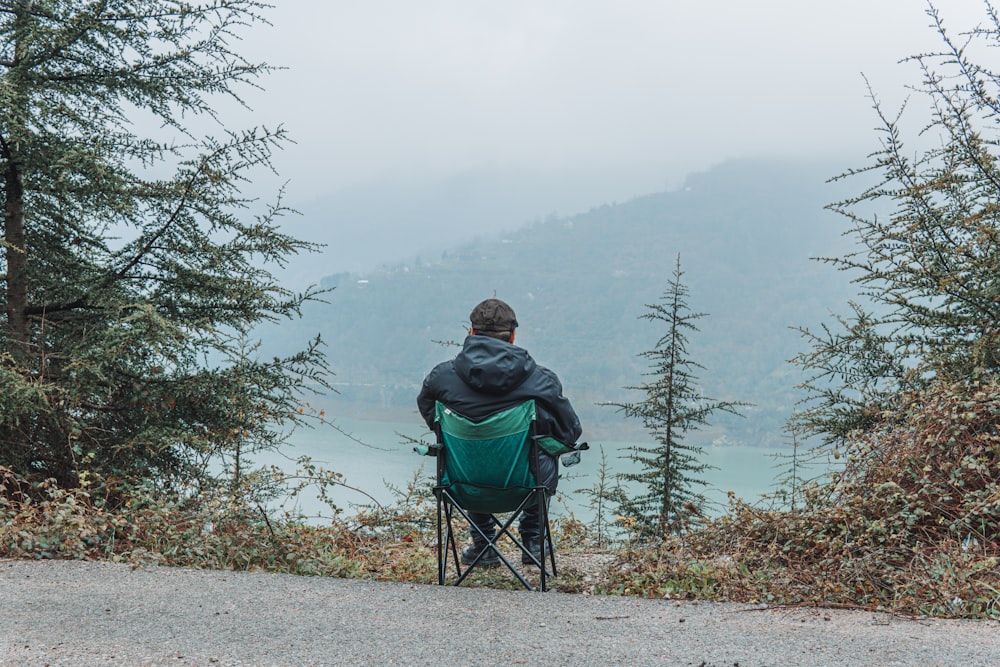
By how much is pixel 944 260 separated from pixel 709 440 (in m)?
76.8

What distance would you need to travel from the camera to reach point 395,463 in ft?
78.6

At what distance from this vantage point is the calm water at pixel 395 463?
279 inches

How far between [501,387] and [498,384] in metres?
0.03

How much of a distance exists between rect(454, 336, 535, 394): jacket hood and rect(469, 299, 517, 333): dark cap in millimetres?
125

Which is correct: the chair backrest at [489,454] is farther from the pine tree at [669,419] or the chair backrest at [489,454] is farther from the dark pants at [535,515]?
the pine tree at [669,419]

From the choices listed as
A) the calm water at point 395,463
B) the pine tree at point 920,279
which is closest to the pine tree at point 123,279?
the calm water at point 395,463

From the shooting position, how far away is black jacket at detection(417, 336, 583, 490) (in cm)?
435

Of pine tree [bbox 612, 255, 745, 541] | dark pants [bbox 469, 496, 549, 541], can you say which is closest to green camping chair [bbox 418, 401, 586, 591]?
dark pants [bbox 469, 496, 549, 541]

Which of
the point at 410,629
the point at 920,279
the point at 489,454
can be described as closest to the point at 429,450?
the point at 489,454

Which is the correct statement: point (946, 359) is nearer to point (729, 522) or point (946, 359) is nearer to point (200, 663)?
point (729, 522)

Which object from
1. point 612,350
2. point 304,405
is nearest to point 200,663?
point 304,405

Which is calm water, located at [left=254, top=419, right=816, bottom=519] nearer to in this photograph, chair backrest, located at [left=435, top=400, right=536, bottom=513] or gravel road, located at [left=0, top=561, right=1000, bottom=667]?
chair backrest, located at [left=435, top=400, right=536, bottom=513]

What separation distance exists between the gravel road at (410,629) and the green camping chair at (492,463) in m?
0.45

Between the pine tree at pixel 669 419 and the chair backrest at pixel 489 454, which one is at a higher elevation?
the pine tree at pixel 669 419
